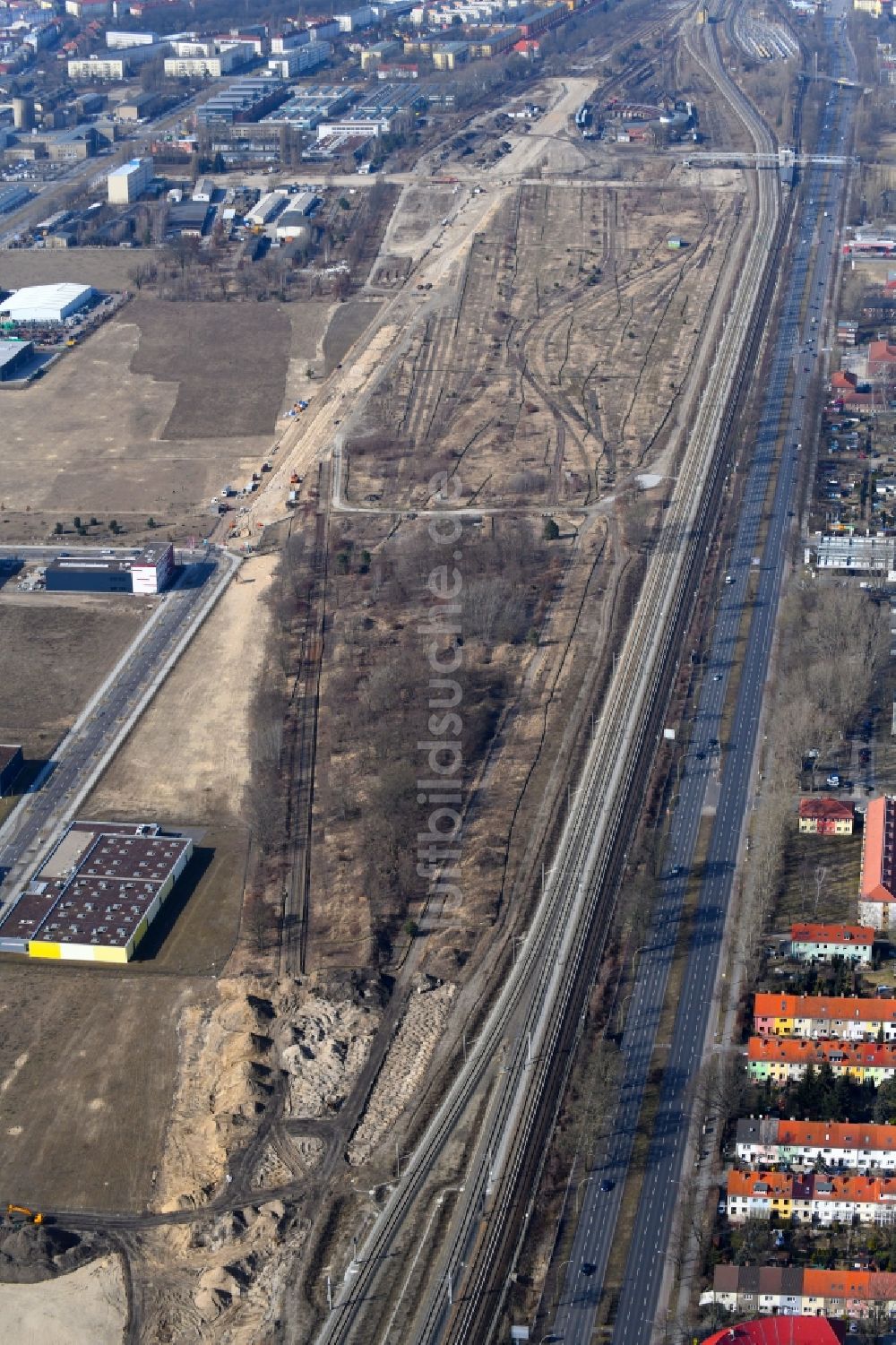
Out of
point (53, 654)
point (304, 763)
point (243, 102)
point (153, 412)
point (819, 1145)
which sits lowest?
point (53, 654)

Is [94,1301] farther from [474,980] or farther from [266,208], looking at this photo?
[266,208]

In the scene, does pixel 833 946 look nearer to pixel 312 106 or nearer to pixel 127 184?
pixel 127 184

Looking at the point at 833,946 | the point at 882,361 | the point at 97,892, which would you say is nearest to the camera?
the point at 833,946

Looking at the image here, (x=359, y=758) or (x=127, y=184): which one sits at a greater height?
(x=127, y=184)

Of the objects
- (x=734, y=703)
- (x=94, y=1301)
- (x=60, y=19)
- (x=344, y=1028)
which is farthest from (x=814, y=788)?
(x=60, y=19)

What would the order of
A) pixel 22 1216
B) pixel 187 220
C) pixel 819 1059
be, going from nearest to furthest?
pixel 22 1216 → pixel 819 1059 → pixel 187 220

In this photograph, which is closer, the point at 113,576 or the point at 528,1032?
the point at 528,1032

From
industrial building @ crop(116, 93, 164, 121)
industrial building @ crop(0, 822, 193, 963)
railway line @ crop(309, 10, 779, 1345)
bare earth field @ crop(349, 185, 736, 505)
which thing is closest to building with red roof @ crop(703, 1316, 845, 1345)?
railway line @ crop(309, 10, 779, 1345)

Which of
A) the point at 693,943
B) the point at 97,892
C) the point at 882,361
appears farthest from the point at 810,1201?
the point at 882,361
